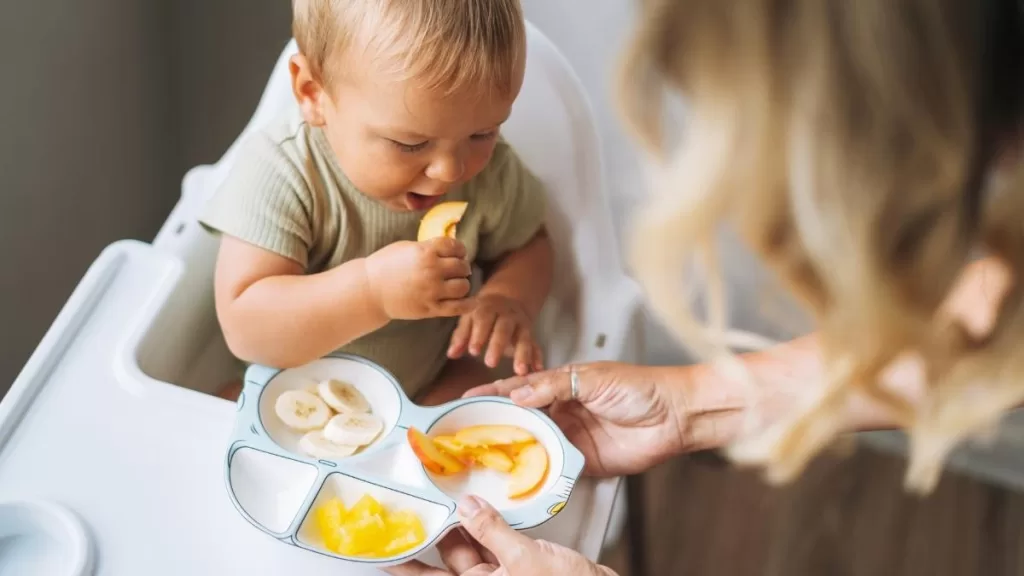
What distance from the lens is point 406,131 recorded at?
67 centimetres

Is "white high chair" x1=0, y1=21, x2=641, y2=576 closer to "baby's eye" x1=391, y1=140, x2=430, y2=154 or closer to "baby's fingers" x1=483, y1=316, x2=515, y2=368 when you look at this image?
"baby's fingers" x1=483, y1=316, x2=515, y2=368

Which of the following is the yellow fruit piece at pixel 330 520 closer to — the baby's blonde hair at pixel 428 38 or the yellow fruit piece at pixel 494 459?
the yellow fruit piece at pixel 494 459

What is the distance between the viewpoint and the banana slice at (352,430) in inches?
27.7

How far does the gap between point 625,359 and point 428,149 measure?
272 millimetres

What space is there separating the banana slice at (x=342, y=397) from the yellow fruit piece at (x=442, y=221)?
0.13 meters

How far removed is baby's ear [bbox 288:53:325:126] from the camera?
2.31 feet

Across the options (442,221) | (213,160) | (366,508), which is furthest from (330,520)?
(213,160)

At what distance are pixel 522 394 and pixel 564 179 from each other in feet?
0.78

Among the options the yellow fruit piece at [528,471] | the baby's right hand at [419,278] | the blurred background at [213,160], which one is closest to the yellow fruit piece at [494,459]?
the yellow fruit piece at [528,471]

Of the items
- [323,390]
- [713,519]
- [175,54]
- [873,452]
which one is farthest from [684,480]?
[175,54]

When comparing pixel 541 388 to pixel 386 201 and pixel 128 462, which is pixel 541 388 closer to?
pixel 386 201

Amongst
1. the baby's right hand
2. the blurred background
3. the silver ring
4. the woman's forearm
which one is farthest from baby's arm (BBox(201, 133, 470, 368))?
the blurred background

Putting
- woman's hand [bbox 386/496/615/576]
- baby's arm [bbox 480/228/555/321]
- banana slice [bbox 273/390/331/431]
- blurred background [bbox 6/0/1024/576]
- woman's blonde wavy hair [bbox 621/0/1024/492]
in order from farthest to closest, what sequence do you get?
blurred background [bbox 6/0/1024/576]
baby's arm [bbox 480/228/555/321]
banana slice [bbox 273/390/331/431]
woman's hand [bbox 386/496/615/576]
woman's blonde wavy hair [bbox 621/0/1024/492]

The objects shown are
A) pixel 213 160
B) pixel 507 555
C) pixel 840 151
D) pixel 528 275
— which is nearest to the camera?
pixel 840 151
